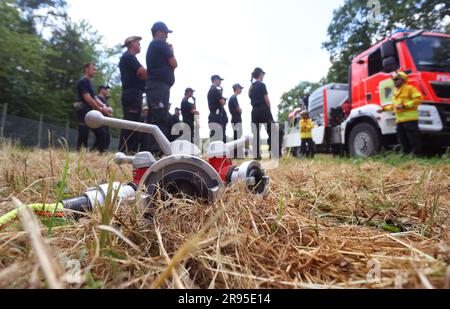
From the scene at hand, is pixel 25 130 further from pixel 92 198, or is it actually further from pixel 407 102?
pixel 407 102

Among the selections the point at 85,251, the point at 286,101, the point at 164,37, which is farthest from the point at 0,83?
the point at 286,101

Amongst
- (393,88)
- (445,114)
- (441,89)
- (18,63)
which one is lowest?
(445,114)

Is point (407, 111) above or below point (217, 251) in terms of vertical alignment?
above

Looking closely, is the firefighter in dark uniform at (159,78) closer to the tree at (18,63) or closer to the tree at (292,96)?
the tree at (18,63)

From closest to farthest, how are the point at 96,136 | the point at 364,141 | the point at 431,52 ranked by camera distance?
the point at 431,52 < the point at 96,136 < the point at 364,141

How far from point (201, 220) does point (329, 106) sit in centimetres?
740

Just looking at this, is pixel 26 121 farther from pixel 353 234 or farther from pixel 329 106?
pixel 353 234

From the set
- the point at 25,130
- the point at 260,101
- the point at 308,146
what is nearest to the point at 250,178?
the point at 260,101

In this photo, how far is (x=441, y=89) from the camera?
12.4 feet

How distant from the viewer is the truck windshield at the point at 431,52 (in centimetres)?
395

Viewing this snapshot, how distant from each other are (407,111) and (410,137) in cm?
35

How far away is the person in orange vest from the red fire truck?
0.70ft
